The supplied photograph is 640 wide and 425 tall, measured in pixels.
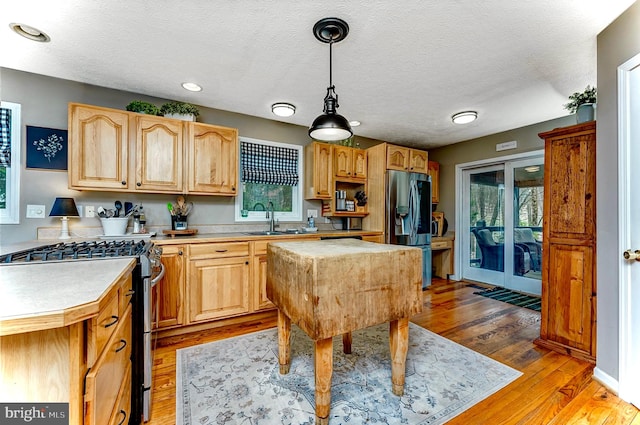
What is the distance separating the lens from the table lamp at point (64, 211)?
234 cm

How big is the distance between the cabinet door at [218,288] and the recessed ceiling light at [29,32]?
80.1 inches

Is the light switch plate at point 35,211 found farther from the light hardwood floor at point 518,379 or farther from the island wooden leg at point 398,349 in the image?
the island wooden leg at point 398,349

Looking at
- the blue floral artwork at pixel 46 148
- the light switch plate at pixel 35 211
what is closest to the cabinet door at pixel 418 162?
the blue floral artwork at pixel 46 148

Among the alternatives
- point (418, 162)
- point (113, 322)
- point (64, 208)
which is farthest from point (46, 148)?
point (418, 162)

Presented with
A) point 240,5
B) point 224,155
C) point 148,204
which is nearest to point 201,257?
point 148,204

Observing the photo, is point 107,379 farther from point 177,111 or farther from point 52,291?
point 177,111

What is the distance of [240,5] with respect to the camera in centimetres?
166

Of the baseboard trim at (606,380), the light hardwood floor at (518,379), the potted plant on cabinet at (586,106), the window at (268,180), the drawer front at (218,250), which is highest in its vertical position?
the potted plant on cabinet at (586,106)

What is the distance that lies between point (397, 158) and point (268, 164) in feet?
6.31

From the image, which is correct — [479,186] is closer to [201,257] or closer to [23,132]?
[201,257]

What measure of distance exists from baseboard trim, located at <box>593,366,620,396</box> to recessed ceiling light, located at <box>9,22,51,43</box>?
4.61m

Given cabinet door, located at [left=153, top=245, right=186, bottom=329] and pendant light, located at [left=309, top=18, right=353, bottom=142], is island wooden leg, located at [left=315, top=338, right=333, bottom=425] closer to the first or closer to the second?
pendant light, located at [left=309, top=18, right=353, bottom=142]

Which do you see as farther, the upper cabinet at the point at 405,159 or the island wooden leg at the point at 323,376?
the upper cabinet at the point at 405,159

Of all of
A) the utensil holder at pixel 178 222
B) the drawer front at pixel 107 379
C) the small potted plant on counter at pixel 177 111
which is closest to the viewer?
the drawer front at pixel 107 379
